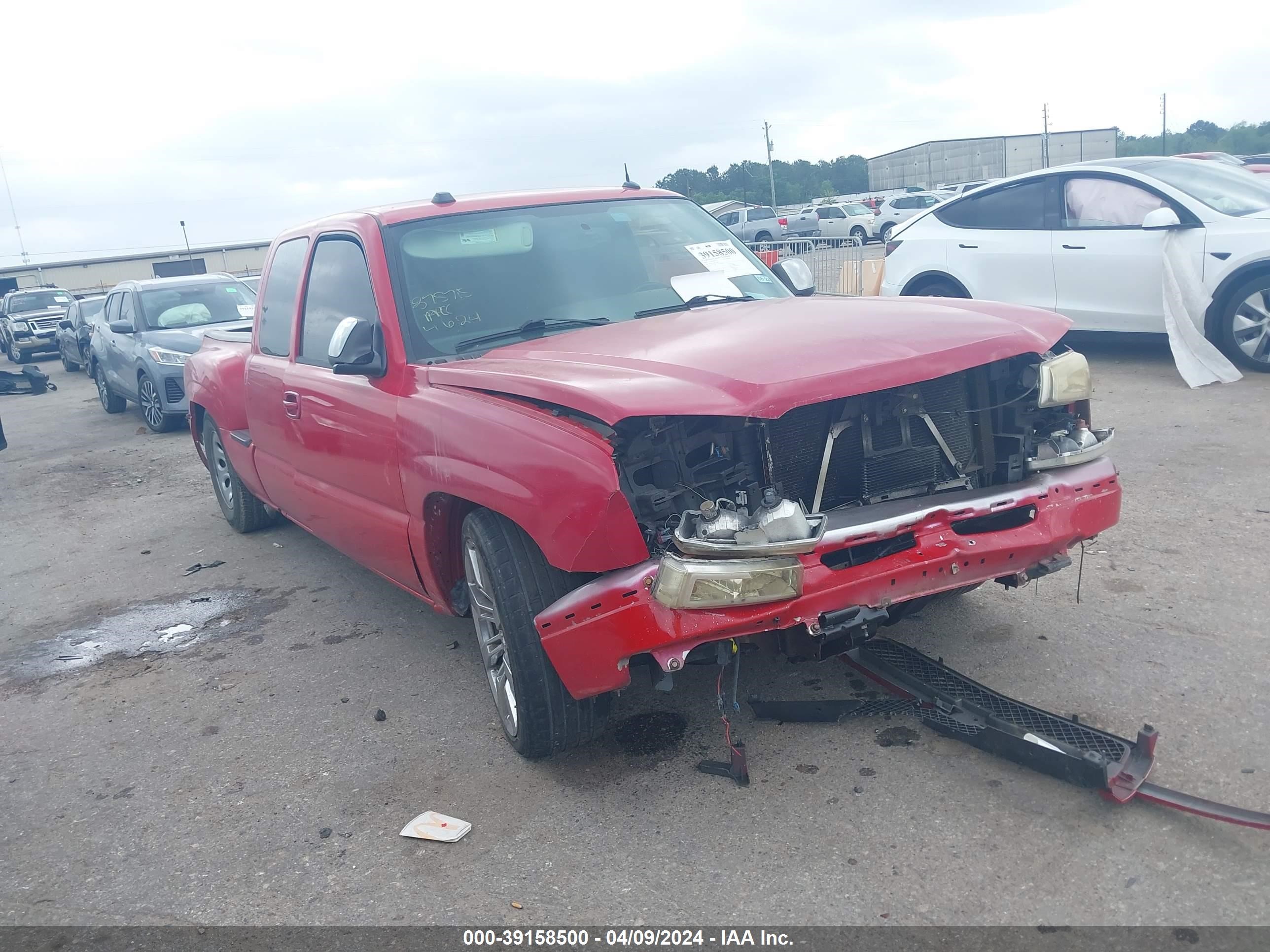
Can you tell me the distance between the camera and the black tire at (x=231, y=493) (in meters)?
6.84

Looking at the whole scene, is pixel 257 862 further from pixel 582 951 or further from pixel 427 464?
pixel 427 464

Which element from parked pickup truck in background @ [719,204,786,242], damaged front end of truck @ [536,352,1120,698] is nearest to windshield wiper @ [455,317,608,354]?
damaged front end of truck @ [536,352,1120,698]

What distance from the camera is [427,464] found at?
3.64 metres

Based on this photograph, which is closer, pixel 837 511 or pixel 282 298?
pixel 837 511

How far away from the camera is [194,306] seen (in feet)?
41.2

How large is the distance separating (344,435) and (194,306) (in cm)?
Answer: 938

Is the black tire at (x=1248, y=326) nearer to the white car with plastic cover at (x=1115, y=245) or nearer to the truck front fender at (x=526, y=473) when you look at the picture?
the white car with plastic cover at (x=1115, y=245)

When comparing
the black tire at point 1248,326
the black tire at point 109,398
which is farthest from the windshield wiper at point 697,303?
the black tire at point 109,398

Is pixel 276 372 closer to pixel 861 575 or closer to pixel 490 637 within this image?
pixel 490 637

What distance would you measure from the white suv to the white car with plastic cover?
86.5 feet

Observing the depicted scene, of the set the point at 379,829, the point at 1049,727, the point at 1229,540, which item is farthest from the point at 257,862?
the point at 1229,540

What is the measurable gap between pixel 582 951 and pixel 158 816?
1706 millimetres

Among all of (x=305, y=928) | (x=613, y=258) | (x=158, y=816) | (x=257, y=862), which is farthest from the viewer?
(x=613, y=258)

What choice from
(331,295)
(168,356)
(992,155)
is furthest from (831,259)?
(992,155)
